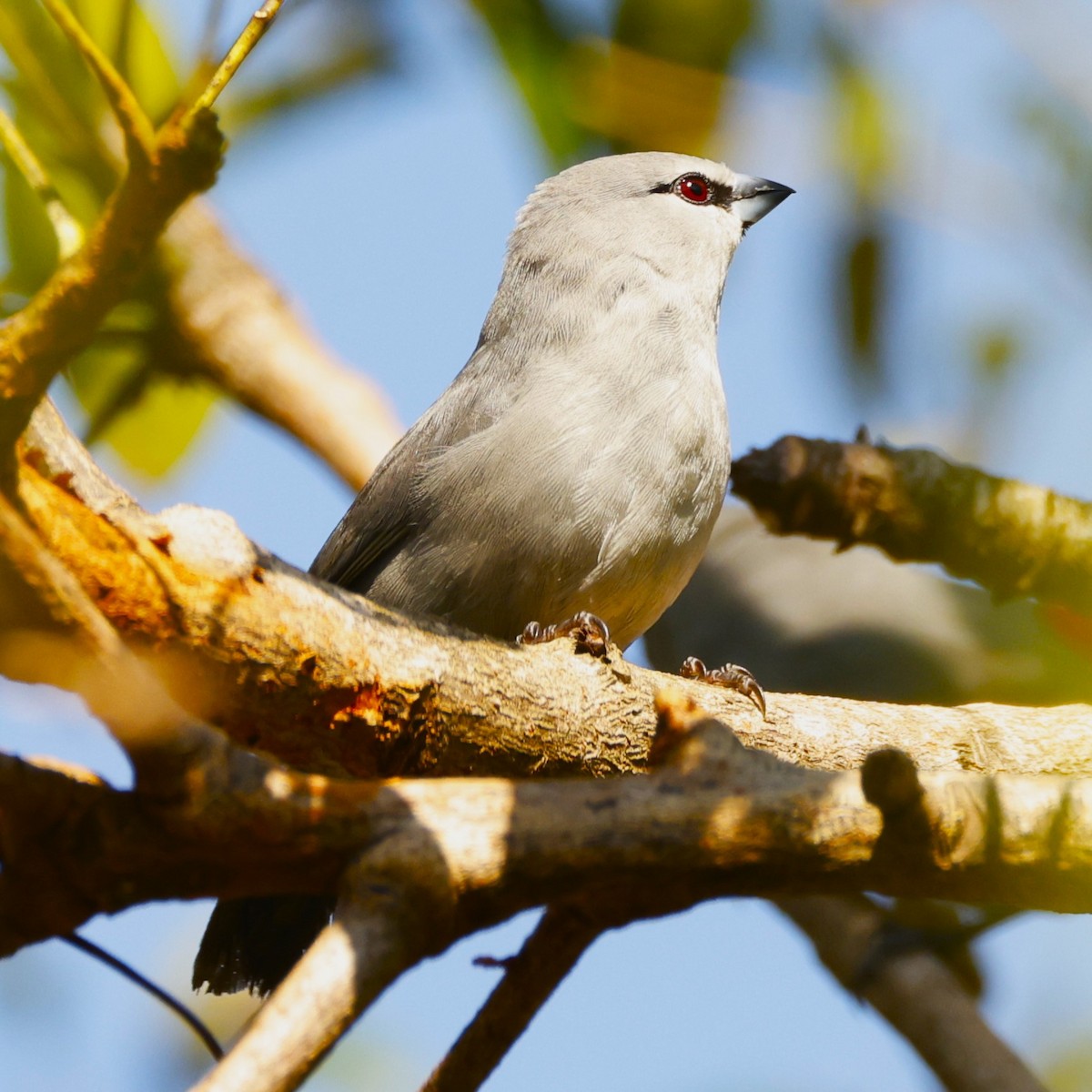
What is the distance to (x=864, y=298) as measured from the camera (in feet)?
6.63

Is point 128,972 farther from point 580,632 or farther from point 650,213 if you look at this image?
Answer: point 650,213

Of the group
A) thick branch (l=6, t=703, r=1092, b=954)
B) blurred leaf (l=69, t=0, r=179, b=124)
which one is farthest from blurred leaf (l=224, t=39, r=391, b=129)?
thick branch (l=6, t=703, r=1092, b=954)

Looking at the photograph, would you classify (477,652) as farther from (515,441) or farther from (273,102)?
(273,102)

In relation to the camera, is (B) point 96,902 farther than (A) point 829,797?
No

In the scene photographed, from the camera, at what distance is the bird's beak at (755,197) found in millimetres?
5680

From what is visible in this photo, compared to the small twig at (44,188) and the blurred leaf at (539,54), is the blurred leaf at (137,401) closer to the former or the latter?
the small twig at (44,188)

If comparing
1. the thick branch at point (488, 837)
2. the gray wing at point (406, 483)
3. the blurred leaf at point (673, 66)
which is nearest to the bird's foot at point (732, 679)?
the gray wing at point (406, 483)

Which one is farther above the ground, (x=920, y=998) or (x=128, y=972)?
(x=920, y=998)

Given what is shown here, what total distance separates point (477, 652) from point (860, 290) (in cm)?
Answer: 153

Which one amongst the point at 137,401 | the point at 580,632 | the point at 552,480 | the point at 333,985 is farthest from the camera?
the point at 137,401

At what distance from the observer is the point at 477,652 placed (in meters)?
3.24

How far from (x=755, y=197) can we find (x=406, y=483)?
2.25m

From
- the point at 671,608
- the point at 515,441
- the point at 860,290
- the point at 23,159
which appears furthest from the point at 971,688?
the point at 23,159

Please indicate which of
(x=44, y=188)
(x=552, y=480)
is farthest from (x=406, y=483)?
(x=44, y=188)
